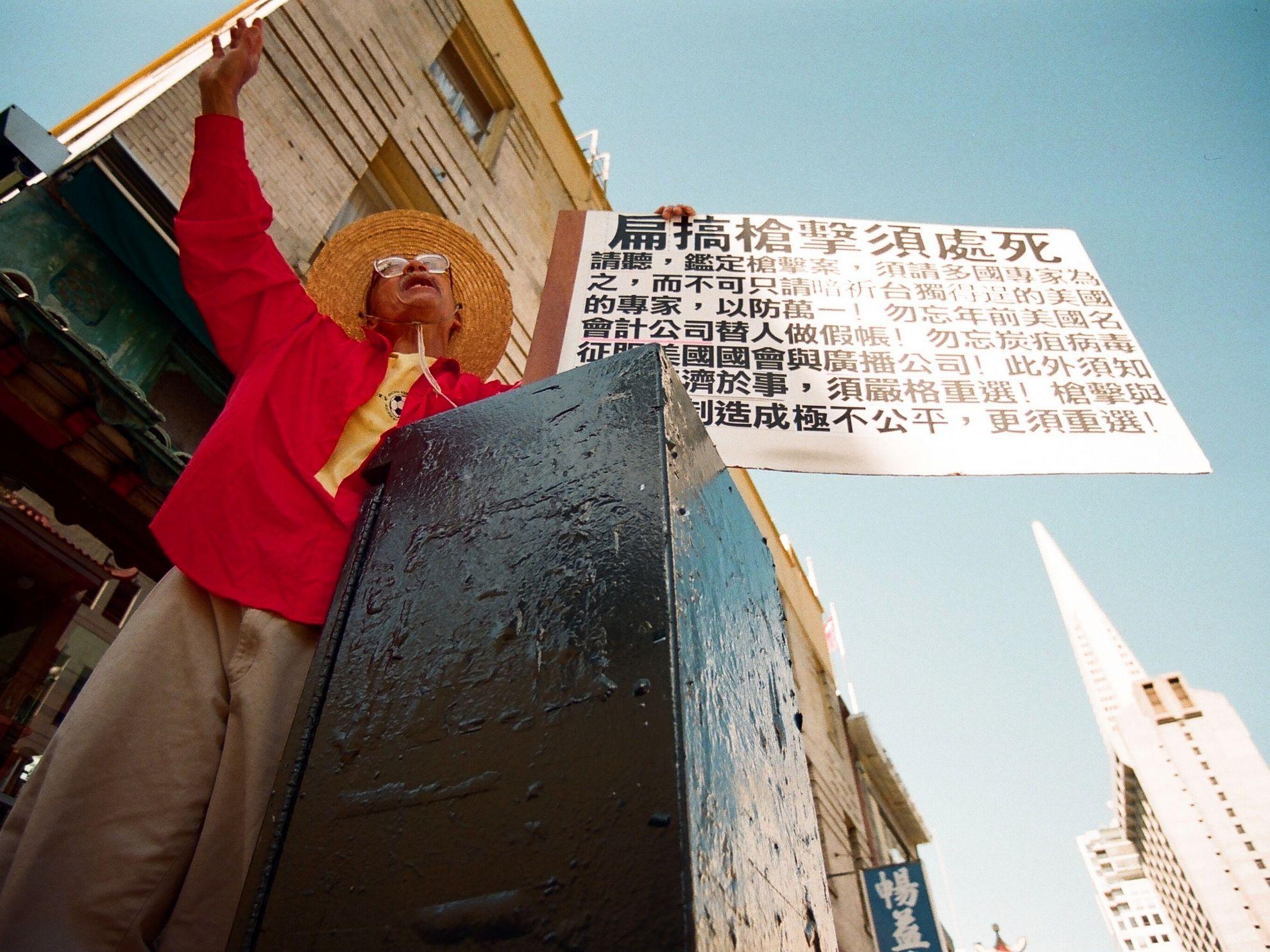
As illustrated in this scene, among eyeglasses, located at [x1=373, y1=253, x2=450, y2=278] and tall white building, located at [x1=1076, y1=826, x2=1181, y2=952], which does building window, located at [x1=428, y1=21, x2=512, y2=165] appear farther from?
tall white building, located at [x1=1076, y1=826, x2=1181, y2=952]

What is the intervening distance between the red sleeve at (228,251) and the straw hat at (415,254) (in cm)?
82

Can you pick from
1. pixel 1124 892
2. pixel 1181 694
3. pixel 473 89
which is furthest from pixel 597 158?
pixel 1124 892

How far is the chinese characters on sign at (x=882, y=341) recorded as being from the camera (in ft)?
8.41

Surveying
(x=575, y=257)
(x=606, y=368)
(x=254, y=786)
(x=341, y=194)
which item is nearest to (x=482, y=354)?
(x=575, y=257)

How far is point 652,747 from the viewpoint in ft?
2.60

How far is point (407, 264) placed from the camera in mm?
2777

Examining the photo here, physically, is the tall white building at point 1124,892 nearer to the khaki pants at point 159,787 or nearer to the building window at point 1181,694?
the building window at point 1181,694

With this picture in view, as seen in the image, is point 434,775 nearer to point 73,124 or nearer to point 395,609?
point 395,609

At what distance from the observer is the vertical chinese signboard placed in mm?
9234

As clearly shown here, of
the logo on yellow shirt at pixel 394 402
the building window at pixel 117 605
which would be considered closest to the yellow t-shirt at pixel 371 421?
the logo on yellow shirt at pixel 394 402

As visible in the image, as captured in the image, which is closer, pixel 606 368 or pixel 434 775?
pixel 434 775

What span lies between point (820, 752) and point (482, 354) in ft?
35.9

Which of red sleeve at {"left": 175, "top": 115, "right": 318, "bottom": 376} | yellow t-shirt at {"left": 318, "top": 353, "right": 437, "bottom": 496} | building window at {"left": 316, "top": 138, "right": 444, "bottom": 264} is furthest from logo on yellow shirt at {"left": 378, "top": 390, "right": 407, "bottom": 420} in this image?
building window at {"left": 316, "top": 138, "right": 444, "bottom": 264}

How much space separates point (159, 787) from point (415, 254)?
8.26 ft
